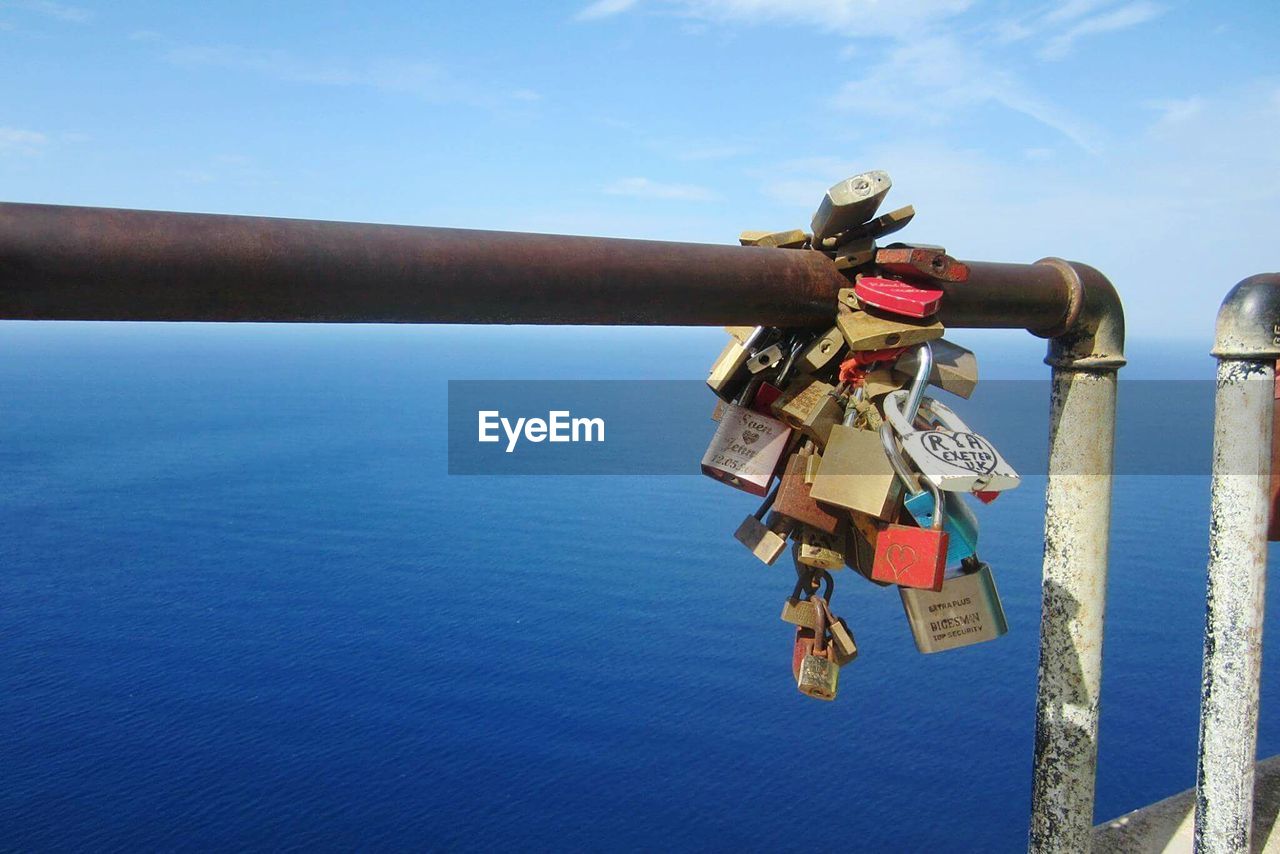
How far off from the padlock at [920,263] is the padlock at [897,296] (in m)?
0.02

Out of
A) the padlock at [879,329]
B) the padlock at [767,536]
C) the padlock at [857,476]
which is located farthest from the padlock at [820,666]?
the padlock at [879,329]

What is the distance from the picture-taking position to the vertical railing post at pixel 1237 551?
89.7 inches

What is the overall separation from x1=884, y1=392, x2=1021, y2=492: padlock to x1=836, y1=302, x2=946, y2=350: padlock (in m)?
0.11

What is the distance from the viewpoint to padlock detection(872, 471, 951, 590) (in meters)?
1.43

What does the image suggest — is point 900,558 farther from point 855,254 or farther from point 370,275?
point 370,275

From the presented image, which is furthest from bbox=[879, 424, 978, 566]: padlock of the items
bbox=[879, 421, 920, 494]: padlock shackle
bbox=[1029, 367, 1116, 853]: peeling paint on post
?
bbox=[1029, 367, 1116, 853]: peeling paint on post

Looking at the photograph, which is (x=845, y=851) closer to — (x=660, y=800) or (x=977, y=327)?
(x=660, y=800)

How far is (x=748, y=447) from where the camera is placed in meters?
1.66

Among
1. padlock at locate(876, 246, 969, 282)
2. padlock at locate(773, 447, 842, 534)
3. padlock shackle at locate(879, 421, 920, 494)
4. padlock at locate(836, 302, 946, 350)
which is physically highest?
padlock at locate(876, 246, 969, 282)

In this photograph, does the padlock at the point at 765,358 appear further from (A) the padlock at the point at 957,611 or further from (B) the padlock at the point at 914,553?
(A) the padlock at the point at 957,611

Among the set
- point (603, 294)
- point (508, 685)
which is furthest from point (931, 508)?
point (508, 685)

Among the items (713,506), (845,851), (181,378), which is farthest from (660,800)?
(181,378)

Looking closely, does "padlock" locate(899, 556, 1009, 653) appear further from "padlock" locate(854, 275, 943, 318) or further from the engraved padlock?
"padlock" locate(854, 275, 943, 318)

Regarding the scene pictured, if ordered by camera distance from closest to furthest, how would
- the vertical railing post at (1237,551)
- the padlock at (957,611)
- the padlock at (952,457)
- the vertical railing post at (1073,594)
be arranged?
the padlock at (952,457), the padlock at (957,611), the vertical railing post at (1073,594), the vertical railing post at (1237,551)
